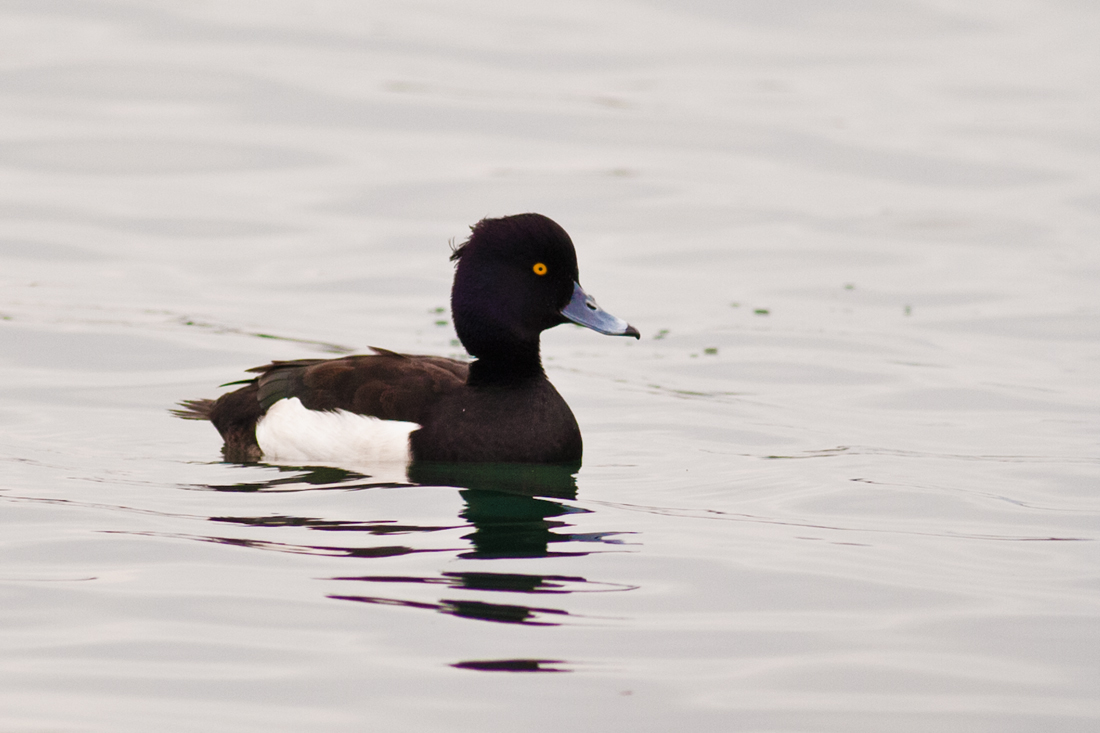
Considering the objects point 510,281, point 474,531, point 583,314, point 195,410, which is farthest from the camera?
point 195,410

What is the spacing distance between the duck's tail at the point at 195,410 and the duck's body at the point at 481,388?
903mm

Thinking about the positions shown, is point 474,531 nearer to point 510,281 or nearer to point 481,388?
point 481,388

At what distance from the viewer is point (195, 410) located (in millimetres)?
9711

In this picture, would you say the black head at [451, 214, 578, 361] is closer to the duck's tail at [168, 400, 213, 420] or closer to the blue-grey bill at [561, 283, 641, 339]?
the blue-grey bill at [561, 283, 641, 339]

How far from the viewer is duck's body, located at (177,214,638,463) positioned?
8.39 metres

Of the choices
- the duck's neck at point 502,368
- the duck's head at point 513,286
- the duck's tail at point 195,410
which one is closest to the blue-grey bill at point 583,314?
the duck's head at point 513,286

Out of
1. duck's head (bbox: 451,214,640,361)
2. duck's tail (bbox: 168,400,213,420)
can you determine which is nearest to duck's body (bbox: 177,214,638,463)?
duck's head (bbox: 451,214,640,361)

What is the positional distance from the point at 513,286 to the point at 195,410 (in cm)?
232

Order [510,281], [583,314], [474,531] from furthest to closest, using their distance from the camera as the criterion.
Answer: [583,314]
[510,281]
[474,531]

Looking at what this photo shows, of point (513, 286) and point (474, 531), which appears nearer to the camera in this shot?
point (474, 531)

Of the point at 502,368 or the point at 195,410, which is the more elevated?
the point at 502,368

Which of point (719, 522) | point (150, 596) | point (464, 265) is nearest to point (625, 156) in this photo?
point (464, 265)

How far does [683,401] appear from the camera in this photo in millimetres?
10453

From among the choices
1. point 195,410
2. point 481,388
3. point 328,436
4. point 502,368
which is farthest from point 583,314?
point 195,410
